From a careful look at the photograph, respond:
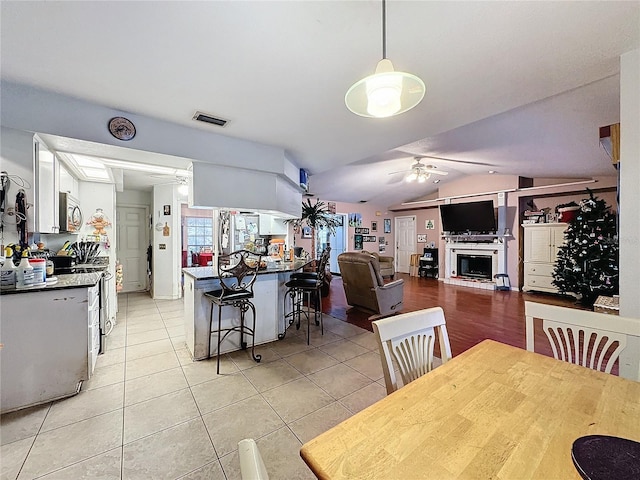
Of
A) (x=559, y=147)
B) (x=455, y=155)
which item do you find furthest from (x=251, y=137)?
(x=559, y=147)

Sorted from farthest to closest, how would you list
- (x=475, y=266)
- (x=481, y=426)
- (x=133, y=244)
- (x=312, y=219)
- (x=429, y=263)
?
(x=429, y=263) → (x=475, y=266) → (x=312, y=219) → (x=133, y=244) → (x=481, y=426)

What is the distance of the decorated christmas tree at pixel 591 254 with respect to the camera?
14.6ft

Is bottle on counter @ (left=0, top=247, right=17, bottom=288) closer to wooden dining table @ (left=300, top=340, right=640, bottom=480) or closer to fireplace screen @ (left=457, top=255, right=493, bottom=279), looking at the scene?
wooden dining table @ (left=300, top=340, right=640, bottom=480)

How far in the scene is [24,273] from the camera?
2.01 m

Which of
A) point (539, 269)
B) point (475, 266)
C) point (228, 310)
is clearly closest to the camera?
point (228, 310)

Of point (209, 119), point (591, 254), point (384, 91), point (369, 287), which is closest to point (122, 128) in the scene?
point (209, 119)

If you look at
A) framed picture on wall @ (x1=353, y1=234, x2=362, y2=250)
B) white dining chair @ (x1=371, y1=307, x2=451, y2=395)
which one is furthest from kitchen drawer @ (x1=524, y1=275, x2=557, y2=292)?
white dining chair @ (x1=371, y1=307, x2=451, y2=395)

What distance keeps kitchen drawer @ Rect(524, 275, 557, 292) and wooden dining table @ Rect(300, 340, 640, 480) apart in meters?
6.05

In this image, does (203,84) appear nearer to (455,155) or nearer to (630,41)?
(630,41)

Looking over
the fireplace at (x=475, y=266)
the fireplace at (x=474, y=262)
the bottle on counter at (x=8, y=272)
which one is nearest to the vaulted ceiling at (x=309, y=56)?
the bottle on counter at (x=8, y=272)

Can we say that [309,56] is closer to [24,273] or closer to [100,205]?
[24,273]

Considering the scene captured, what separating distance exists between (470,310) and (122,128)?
5.46m

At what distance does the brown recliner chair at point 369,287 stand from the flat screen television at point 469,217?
3.73 meters

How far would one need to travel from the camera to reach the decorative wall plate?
2.20 metres
